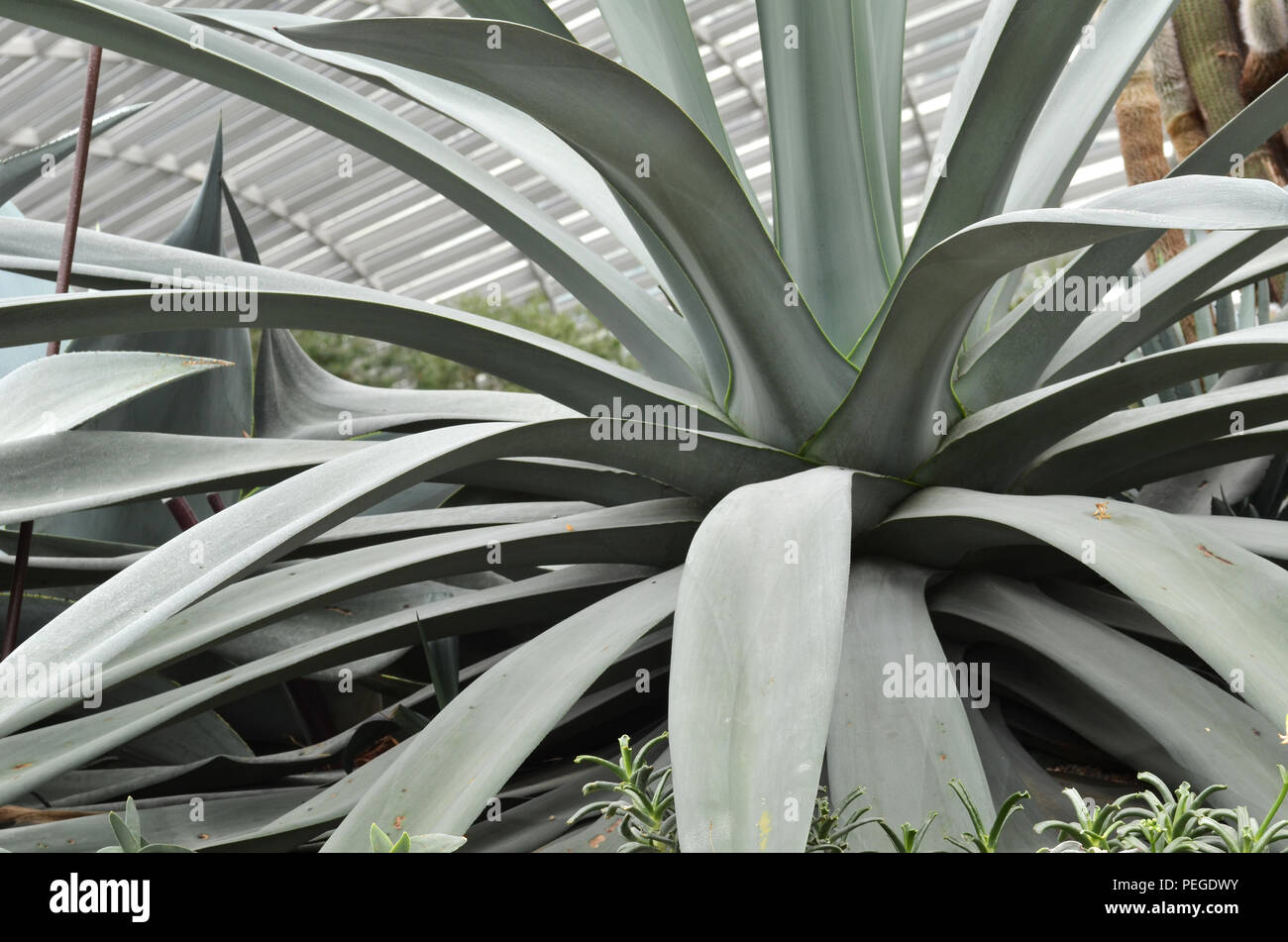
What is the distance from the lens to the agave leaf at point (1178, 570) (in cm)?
54

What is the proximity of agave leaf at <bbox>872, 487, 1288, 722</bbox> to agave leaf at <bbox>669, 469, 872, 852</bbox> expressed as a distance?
11cm

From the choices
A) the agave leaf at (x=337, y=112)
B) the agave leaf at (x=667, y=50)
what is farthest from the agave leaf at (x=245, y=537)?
the agave leaf at (x=667, y=50)

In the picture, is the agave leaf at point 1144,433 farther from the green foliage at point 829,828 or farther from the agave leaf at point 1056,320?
the green foliage at point 829,828

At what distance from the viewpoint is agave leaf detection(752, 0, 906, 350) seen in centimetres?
91

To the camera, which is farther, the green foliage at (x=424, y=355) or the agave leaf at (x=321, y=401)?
the green foliage at (x=424, y=355)

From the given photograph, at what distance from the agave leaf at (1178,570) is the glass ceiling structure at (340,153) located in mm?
8591

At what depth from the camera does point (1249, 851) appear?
43 centimetres

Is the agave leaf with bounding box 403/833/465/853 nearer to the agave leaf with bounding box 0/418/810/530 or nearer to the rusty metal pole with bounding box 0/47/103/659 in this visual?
the agave leaf with bounding box 0/418/810/530

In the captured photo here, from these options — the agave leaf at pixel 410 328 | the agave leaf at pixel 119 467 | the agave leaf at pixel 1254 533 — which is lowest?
the agave leaf at pixel 1254 533

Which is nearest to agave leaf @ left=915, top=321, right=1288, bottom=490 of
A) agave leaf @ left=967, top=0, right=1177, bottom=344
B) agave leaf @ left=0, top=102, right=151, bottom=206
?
agave leaf @ left=967, top=0, right=1177, bottom=344

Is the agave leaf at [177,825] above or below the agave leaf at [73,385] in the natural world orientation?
below

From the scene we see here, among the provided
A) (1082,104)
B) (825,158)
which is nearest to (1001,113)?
(825,158)

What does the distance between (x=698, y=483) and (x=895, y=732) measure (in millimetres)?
278
